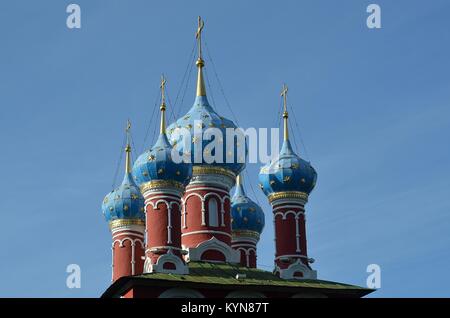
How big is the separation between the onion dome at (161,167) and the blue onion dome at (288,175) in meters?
3.82

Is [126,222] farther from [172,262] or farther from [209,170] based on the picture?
[172,262]

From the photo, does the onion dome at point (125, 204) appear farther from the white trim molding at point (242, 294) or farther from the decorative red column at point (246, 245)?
the white trim molding at point (242, 294)

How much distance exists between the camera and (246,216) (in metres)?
41.3

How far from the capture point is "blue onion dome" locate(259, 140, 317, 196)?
38.2 meters

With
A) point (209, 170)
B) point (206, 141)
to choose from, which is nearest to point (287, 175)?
point (209, 170)

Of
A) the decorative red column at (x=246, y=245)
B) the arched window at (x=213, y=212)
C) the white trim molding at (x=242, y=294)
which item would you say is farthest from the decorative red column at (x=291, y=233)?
the decorative red column at (x=246, y=245)

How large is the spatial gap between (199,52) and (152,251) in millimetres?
8618

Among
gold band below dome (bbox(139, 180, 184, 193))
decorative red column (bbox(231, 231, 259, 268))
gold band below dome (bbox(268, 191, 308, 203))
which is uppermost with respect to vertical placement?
gold band below dome (bbox(268, 191, 308, 203))

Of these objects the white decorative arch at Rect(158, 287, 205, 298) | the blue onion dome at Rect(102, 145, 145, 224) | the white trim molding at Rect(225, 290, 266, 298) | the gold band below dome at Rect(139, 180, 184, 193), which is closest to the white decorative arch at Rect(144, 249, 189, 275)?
the white decorative arch at Rect(158, 287, 205, 298)

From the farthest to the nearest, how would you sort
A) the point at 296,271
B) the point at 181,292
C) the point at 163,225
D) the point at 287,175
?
the point at 287,175, the point at 296,271, the point at 163,225, the point at 181,292

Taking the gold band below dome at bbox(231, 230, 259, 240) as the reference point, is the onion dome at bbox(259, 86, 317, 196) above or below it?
above

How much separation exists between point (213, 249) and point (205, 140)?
3982 millimetres

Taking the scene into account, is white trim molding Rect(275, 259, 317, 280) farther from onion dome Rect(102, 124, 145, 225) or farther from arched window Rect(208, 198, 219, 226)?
onion dome Rect(102, 124, 145, 225)

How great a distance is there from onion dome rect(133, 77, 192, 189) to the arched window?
168cm
